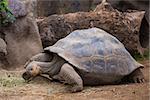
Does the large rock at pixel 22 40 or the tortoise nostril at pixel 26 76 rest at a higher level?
the large rock at pixel 22 40

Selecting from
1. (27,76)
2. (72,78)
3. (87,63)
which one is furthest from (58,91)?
(27,76)

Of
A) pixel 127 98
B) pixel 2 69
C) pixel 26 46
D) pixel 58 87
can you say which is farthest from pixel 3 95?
pixel 26 46

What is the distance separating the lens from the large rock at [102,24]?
6105 mm

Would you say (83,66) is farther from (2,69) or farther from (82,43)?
(2,69)

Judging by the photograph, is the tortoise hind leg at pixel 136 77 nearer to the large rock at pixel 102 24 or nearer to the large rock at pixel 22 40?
the large rock at pixel 102 24

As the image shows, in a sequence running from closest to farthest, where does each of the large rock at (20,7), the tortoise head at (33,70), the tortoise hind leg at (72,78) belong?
the tortoise hind leg at (72,78)
the tortoise head at (33,70)
the large rock at (20,7)

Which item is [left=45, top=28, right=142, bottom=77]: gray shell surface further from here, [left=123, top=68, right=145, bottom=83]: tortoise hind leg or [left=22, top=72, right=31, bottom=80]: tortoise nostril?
[left=22, top=72, right=31, bottom=80]: tortoise nostril

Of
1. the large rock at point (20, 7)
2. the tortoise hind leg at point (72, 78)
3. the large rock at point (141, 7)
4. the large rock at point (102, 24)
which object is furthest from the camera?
the large rock at point (141, 7)

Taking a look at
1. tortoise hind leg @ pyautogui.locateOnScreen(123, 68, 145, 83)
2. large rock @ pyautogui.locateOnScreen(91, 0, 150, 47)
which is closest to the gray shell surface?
tortoise hind leg @ pyautogui.locateOnScreen(123, 68, 145, 83)

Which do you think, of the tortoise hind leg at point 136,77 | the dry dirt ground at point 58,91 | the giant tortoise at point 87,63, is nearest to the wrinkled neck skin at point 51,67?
the giant tortoise at point 87,63

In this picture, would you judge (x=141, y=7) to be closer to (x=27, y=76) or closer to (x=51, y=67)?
(x=51, y=67)

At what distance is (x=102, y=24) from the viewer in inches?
241

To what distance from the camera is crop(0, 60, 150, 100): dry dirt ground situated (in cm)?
383

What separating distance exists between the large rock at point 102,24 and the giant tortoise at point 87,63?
1475 millimetres
